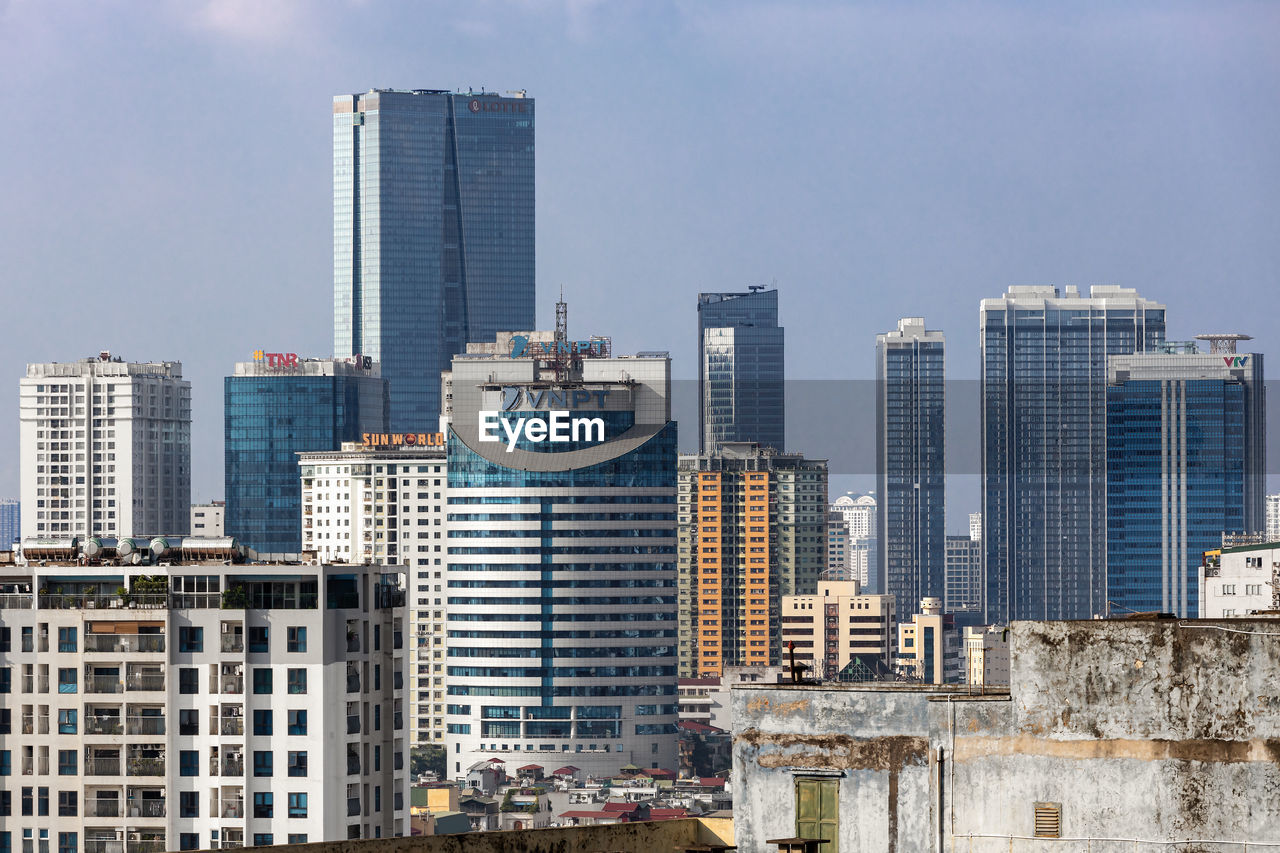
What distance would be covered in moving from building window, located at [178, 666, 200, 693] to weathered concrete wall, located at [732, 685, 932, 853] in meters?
39.2

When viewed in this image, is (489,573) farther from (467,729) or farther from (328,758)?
(328,758)

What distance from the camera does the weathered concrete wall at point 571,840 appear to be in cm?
1897

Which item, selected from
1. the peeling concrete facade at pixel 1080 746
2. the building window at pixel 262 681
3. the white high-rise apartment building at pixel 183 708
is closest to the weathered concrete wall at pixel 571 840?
the peeling concrete facade at pixel 1080 746

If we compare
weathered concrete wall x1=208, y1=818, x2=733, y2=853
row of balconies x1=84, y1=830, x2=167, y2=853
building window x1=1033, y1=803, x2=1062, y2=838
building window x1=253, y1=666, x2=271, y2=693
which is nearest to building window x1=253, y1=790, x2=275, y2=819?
row of balconies x1=84, y1=830, x2=167, y2=853

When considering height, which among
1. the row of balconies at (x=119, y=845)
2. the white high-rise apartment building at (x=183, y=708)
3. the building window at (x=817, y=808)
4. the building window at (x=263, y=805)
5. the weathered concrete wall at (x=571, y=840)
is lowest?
the row of balconies at (x=119, y=845)

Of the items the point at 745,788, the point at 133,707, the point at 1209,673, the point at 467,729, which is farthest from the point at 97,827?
the point at 467,729

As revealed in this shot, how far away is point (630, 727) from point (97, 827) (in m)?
126

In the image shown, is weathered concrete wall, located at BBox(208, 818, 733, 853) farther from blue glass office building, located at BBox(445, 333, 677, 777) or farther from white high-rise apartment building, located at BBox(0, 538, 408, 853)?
blue glass office building, located at BBox(445, 333, 677, 777)

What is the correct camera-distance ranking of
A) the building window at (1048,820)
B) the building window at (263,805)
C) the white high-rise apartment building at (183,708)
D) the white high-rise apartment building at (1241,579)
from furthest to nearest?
the white high-rise apartment building at (1241,579), the building window at (263,805), the white high-rise apartment building at (183,708), the building window at (1048,820)

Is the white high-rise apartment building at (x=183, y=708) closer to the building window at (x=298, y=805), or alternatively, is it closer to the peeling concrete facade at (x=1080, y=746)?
the building window at (x=298, y=805)

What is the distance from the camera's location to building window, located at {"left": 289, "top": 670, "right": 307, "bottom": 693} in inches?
2157

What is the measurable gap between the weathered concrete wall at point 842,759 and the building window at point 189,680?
129 ft

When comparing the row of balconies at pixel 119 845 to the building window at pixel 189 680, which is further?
the building window at pixel 189 680

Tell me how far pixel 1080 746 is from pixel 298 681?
4090cm
